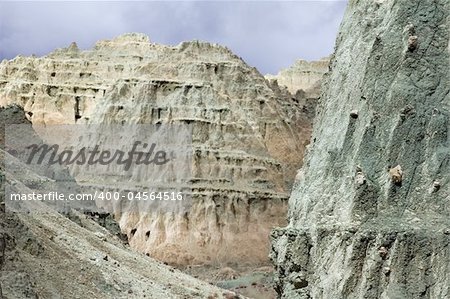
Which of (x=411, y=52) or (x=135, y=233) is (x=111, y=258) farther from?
(x=135, y=233)

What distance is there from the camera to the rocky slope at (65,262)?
20.2m

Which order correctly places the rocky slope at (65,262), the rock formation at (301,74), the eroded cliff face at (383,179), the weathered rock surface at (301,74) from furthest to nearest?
the weathered rock surface at (301,74) → the rock formation at (301,74) → the rocky slope at (65,262) → the eroded cliff face at (383,179)

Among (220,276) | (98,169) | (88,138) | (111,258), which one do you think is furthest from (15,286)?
(88,138)

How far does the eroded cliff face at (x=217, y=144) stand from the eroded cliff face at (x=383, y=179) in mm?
44431

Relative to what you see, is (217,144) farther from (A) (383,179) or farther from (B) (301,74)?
(B) (301,74)

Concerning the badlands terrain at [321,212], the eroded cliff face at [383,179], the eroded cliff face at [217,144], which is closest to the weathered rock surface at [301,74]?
the eroded cliff face at [217,144]

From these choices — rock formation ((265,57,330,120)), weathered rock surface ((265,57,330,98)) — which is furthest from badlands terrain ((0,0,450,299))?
weathered rock surface ((265,57,330,98))

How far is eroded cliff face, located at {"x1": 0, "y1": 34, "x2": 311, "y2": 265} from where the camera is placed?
63031 mm

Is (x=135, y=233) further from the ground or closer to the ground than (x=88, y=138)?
closer to the ground

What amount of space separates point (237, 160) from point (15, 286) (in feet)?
165

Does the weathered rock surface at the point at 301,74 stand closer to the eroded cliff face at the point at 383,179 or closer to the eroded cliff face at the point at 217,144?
the eroded cliff face at the point at 217,144

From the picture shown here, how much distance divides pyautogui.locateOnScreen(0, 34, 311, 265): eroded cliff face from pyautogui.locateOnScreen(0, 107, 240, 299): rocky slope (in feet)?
79.4

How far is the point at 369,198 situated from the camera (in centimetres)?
1449

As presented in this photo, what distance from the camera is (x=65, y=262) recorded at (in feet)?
89.5
